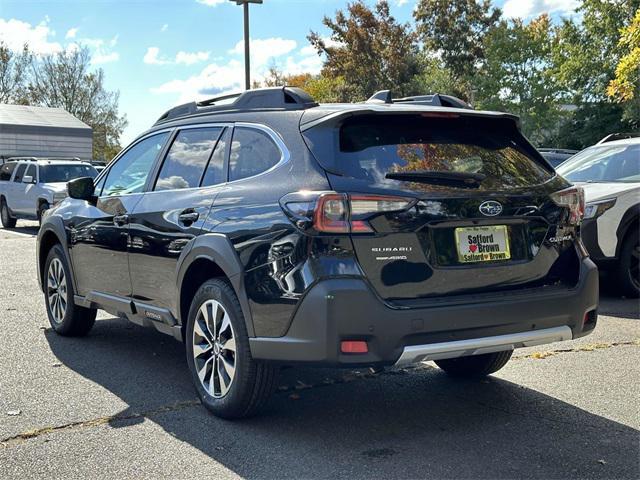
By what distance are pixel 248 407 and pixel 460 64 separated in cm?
3808

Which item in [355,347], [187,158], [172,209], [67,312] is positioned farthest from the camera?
[67,312]

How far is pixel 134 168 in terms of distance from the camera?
5.76 meters

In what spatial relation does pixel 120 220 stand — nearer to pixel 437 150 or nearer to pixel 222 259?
pixel 222 259

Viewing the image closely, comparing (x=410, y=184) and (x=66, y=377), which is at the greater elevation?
(x=410, y=184)

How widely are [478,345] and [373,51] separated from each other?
33.4m

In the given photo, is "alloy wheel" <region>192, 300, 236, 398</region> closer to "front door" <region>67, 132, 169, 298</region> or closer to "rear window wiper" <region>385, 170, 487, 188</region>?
"front door" <region>67, 132, 169, 298</region>

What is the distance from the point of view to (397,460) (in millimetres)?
3752

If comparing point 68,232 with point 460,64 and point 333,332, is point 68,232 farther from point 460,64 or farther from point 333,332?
point 460,64

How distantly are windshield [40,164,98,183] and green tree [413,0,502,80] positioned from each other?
23.6 m

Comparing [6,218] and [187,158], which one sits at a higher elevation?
[187,158]

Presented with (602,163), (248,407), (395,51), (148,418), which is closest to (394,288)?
(248,407)

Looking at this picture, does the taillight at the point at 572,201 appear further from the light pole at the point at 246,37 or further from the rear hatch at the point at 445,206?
the light pole at the point at 246,37

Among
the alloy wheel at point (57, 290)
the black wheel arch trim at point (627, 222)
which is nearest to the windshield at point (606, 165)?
the black wheel arch trim at point (627, 222)

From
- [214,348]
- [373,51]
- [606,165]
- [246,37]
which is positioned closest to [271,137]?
[214,348]
